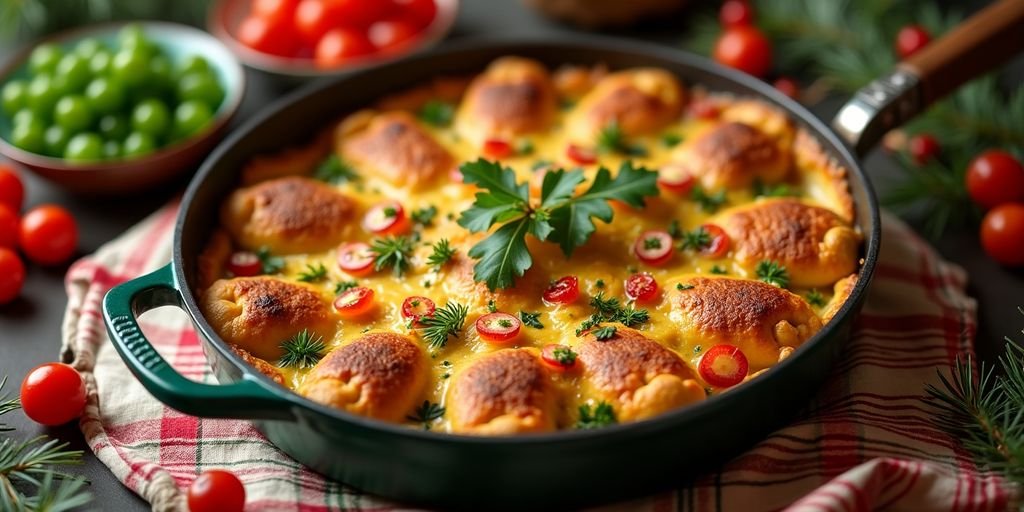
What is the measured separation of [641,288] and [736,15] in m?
2.62

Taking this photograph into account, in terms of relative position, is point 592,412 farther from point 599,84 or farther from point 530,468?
point 599,84

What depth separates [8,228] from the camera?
4.61 meters

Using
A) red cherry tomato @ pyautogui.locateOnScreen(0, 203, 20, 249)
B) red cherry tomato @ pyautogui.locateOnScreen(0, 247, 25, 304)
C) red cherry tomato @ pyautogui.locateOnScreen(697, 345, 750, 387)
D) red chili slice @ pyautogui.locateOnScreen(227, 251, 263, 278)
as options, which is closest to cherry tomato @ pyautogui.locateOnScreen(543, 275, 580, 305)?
red cherry tomato @ pyautogui.locateOnScreen(697, 345, 750, 387)

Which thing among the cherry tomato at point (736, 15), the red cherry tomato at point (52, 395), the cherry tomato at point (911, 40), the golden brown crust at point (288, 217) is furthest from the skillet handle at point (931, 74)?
the red cherry tomato at point (52, 395)

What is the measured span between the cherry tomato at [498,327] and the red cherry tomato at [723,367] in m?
0.66

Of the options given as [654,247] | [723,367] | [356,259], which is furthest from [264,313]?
[723,367]

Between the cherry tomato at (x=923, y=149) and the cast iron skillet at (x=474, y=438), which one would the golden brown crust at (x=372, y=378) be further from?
the cherry tomato at (x=923, y=149)

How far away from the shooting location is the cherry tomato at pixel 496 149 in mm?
Answer: 4484

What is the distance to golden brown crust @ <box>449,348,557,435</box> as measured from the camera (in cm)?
318

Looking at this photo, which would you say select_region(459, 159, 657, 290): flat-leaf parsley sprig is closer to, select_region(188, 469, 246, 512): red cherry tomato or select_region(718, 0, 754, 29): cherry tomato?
select_region(188, 469, 246, 512): red cherry tomato

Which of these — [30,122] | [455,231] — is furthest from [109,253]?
[455,231]

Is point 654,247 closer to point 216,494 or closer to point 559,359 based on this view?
point 559,359

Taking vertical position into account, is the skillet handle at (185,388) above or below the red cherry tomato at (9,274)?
above

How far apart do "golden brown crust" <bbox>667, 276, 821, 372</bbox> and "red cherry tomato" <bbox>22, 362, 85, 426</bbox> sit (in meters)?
2.18
